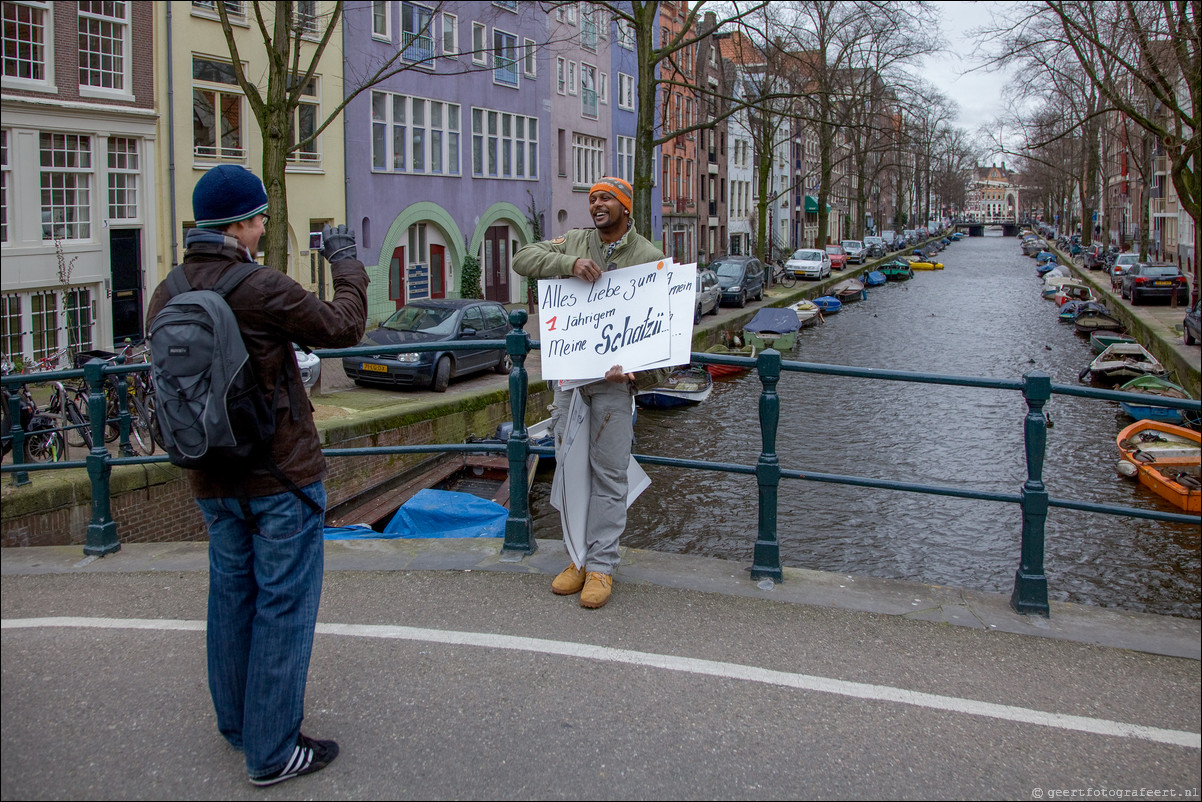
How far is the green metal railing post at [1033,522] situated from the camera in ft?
15.1

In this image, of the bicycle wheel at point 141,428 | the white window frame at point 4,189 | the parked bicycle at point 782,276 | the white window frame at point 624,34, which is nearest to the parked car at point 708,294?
the white window frame at point 624,34

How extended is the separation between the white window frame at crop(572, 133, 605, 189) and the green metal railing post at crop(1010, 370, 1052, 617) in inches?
1493

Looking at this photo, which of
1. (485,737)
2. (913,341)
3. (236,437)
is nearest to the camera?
(236,437)

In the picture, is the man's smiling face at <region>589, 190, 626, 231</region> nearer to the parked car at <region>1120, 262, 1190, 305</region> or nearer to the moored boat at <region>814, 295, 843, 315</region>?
the parked car at <region>1120, 262, 1190, 305</region>

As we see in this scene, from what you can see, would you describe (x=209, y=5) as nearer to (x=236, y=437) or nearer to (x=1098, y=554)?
(x=1098, y=554)

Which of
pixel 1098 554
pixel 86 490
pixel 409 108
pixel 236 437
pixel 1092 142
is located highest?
pixel 1092 142

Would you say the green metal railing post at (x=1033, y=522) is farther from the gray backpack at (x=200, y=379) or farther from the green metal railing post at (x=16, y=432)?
the green metal railing post at (x=16, y=432)

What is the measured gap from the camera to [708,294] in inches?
1319

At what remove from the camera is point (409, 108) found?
30.1 m

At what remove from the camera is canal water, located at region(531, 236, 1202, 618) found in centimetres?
1317

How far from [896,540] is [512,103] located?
26.0 meters

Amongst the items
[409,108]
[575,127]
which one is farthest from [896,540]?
[575,127]

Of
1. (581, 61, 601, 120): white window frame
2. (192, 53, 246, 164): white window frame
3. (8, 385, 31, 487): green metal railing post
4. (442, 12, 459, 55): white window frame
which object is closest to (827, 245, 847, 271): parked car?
(581, 61, 601, 120): white window frame

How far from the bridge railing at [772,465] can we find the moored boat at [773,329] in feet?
78.6
